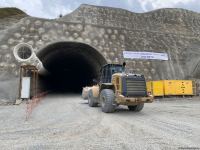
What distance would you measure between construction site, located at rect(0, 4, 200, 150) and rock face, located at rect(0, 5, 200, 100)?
0.09 metres

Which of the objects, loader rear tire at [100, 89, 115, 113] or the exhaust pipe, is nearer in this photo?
loader rear tire at [100, 89, 115, 113]

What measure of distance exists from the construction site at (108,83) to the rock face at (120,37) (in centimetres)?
9

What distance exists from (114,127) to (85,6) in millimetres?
25140

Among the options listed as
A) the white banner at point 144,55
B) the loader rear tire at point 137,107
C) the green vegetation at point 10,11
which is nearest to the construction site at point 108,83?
the loader rear tire at point 137,107

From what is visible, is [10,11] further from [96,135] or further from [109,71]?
[96,135]

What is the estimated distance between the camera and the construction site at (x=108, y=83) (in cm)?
751

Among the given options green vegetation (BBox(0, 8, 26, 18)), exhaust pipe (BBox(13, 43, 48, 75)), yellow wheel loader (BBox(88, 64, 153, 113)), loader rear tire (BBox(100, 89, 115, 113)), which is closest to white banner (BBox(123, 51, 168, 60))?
exhaust pipe (BBox(13, 43, 48, 75))

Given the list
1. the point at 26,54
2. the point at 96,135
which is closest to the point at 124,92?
the point at 96,135

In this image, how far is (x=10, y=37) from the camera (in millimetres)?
20859

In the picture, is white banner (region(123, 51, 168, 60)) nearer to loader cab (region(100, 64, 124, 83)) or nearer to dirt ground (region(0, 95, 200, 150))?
loader cab (region(100, 64, 124, 83))

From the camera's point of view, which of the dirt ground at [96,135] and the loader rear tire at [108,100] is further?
the loader rear tire at [108,100]

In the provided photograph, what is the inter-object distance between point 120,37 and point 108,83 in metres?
12.4

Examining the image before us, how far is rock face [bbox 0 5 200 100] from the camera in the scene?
2088 cm

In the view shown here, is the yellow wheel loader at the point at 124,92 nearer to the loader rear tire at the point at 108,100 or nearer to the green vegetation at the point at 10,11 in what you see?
the loader rear tire at the point at 108,100
